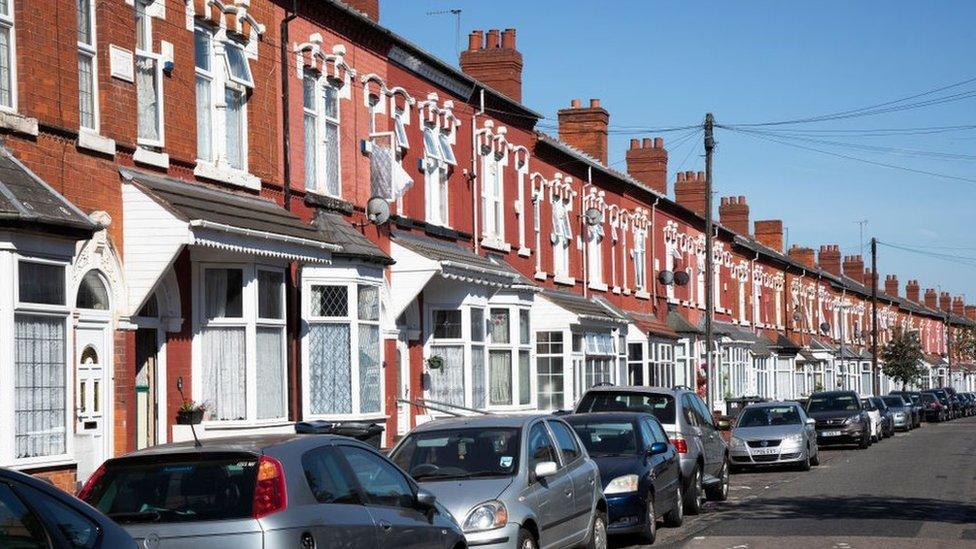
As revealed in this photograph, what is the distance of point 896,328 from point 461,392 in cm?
7315

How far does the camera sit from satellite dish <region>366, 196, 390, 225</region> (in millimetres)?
25141

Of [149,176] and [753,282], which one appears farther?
[753,282]

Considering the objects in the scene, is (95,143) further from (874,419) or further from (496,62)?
(874,419)

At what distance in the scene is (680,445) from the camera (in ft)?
67.2

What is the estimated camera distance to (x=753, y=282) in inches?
2662

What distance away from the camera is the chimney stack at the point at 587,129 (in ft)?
156

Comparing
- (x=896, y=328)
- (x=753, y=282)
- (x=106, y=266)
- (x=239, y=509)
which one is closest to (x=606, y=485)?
(x=106, y=266)

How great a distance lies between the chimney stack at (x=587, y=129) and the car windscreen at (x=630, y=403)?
2631 centimetres

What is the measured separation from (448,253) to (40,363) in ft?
44.1

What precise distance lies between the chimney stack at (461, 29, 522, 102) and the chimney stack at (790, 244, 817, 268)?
51243 millimetres

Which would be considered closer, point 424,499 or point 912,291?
point 424,499

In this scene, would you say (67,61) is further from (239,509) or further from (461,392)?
(461,392)

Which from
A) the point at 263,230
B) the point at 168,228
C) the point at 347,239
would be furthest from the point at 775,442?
the point at 168,228

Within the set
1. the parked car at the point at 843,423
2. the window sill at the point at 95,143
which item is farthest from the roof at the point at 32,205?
the parked car at the point at 843,423
